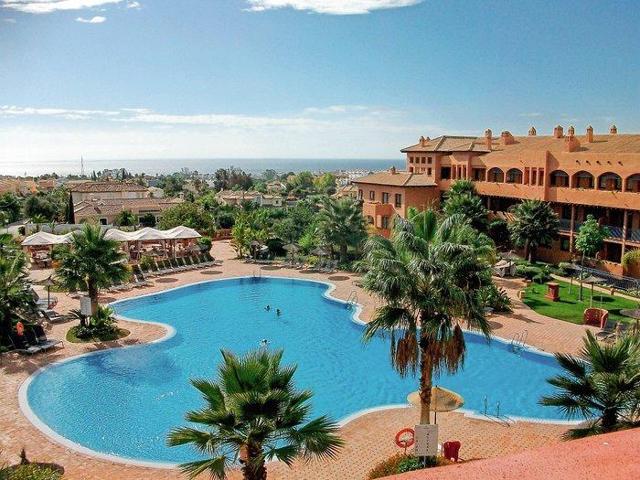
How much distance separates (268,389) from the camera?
9.13m

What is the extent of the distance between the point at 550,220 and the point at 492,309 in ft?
40.1

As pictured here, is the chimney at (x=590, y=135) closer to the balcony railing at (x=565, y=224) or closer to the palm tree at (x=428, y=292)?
the balcony railing at (x=565, y=224)

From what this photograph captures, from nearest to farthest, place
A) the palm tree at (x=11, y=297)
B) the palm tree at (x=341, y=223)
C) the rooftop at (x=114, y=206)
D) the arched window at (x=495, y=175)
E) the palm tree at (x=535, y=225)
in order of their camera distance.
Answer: the palm tree at (x=11, y=297), the palm tree at (x=535, y=225), the palm tree at (x=341, y=223), the arched window at (x=495, y=175), the rooftop at (x=114, y=206)

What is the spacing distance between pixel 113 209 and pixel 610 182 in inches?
2002

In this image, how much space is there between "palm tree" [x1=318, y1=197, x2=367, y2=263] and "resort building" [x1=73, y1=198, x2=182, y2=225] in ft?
106

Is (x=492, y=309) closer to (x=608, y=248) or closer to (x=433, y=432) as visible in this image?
(x=608, y=248)

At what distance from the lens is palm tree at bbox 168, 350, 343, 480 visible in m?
8.73

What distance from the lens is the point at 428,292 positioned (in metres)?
11.6

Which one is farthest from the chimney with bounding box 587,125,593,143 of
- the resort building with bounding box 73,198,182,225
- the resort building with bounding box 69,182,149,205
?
the resort building with bounding box 69,182,149,205

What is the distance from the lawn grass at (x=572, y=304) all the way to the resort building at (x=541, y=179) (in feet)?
17.3

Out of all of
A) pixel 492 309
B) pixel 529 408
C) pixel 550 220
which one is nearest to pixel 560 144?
pixel 550 220

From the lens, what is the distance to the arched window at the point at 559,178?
37094 mm

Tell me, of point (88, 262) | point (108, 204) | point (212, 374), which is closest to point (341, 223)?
point (88, 262)

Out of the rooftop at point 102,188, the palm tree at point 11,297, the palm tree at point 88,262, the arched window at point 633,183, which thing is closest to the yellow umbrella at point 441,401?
the palm tree at point 88,262
